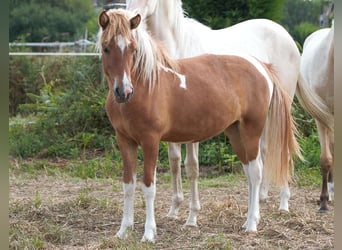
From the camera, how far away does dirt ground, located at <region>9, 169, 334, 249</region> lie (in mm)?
3355

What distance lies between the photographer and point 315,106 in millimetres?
4602

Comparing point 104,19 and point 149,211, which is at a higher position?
point 104,19

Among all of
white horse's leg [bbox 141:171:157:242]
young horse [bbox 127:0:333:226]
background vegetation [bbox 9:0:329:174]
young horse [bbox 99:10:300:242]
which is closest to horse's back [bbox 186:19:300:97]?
young horse [bbox 127:0:333:226]

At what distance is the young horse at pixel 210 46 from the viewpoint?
414cm

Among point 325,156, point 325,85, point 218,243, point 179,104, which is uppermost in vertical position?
point 179,104

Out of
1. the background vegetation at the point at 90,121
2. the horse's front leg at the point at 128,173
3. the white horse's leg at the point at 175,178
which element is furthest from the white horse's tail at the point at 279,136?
the background vegetation at the point at 90,121

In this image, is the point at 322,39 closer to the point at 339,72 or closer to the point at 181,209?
the point at 181,209

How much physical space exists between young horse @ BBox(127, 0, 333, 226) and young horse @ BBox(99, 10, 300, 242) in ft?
0.76

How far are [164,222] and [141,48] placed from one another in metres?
1.38

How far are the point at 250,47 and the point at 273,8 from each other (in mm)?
2523

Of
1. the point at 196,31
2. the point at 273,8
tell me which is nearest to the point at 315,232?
the point at 196,31

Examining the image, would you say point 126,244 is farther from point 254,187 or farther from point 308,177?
point 308,177

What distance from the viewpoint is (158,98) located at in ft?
11.0

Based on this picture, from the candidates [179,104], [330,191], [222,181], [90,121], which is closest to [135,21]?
[179,104]
